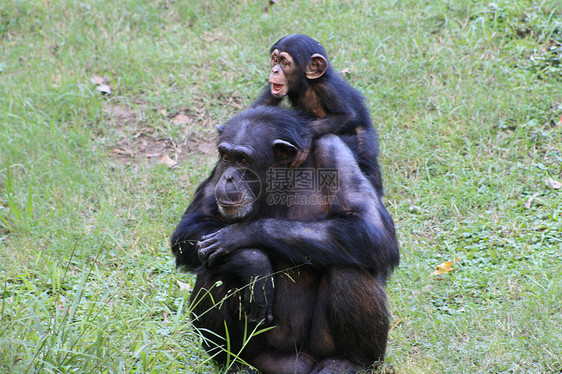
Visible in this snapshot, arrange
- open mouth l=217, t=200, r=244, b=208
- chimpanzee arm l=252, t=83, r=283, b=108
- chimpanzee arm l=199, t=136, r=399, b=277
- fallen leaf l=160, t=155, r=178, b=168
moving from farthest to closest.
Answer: fallen leaf l=160, t=155, r=178, b=168
chimpanzee arm l=252, t=83, r=283, b=108
open mouth l=217, t=200, r=244, b=208
chimpanzee arm l=199, t=136, r=399, b=277

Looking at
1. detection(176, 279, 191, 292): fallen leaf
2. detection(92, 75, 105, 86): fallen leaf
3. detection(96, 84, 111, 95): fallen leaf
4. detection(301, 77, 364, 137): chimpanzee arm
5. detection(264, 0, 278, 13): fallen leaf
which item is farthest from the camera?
detection(264, 0, 278, 13): fallen leaf

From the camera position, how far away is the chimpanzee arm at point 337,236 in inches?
157

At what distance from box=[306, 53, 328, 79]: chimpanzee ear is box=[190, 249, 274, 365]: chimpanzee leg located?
6.53 feet

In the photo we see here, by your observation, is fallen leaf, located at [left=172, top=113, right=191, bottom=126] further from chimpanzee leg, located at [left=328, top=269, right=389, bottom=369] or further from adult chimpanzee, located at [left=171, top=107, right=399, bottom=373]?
chimpanzee leg, located at [left=328, top=269, right=389, bottom=369]

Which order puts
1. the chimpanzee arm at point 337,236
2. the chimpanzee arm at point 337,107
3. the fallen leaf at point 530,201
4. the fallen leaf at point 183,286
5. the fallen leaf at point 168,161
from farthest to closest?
the fallen leaf at point 168,161
the fallen leaf at point 530,201
the fallen leaf at point 183,286
the chimpanzee arm at point 337,107
the chimpanzee arm at point 337,236

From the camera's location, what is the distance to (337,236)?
13.1ft

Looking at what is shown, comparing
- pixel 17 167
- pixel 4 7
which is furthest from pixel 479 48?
pixel 4 7

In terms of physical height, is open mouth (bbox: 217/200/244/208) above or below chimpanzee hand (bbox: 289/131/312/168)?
below

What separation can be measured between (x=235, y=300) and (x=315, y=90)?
208cm

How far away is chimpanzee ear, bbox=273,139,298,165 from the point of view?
4254mm

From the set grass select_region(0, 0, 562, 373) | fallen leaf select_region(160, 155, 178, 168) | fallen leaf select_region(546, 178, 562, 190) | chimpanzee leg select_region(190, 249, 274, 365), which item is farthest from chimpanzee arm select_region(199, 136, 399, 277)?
fallen leaf select_region(160, 155, 178, 168)

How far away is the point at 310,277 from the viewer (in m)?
4.23

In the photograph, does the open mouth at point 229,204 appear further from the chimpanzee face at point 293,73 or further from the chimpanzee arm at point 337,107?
the chimpanzee face at point 293,73

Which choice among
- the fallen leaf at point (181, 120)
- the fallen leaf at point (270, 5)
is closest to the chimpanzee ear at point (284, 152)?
the fallen leaf at point (181, 120)
